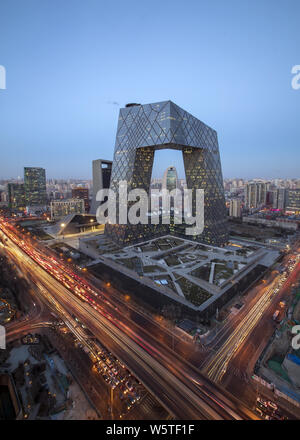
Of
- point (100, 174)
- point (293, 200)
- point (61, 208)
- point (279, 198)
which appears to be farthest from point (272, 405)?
point (279, 198)

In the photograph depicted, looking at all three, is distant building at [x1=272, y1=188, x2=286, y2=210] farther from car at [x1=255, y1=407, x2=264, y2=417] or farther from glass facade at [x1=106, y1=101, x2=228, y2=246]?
car at [x1=255, y1=407, x2=264, y2=417]

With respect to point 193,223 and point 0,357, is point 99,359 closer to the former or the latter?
point 0,357

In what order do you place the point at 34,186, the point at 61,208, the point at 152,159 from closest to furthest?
the point at 152,159 → the point at 61,208 → the point at 34,186

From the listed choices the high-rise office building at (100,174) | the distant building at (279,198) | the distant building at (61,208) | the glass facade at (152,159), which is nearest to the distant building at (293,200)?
the distant building at (279,198)

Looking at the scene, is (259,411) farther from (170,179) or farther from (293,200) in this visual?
(293,200)

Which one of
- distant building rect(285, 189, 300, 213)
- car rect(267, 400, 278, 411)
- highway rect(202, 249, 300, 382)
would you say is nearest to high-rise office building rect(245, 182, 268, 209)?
distant building rect(285, 189, 300, 213)

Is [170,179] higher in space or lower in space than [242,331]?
higher

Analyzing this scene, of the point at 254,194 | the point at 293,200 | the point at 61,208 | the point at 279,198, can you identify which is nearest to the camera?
the point at 61,208

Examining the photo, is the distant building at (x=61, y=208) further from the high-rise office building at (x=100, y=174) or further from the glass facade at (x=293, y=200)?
the glass facade at (x=293, y=200)
